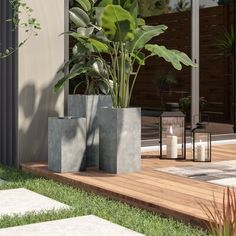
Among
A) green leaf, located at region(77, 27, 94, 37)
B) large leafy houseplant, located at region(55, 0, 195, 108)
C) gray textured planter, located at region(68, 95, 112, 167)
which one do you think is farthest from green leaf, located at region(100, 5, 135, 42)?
gray textured planter, located at region(68, 95, 112, 167)

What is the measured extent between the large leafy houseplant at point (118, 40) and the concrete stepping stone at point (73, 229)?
65.1 inches

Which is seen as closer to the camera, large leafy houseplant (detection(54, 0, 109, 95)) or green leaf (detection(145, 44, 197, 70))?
green leaf (detection(145, 44, 197, 70))

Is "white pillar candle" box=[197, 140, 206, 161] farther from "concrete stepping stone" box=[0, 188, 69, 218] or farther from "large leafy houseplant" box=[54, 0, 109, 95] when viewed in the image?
"concrete stepping stone" box=[0, 188, 69, 218]

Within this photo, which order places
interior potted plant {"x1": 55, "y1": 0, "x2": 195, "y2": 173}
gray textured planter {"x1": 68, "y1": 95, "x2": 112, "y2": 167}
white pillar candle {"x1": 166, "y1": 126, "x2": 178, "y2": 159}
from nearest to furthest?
1. interior potted plant {"x1": 55, "y1": 0, "x2": 195, "y2": 173}
2. gray textured planter {"x1": 68, "y1": 95, "x2": 112, "y2": 167}
3. white pillar candle {"x1": 166, "y1": 126, "x2": 178, "y2": 159}

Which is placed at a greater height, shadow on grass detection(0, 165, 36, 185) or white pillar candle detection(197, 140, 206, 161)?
white pillar candle detection(197, 140, 206, 161)

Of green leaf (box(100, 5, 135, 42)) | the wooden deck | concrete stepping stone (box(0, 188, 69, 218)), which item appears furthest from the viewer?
green leaf (box(100, 5, 135, 42))

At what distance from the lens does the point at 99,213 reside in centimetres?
333

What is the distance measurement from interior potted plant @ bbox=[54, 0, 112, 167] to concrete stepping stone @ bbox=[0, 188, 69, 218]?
0.98 m

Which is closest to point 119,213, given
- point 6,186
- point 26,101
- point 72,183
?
point 72,183

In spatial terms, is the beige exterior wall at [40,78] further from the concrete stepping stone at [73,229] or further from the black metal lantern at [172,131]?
the concrete stepping stone at [73,229]

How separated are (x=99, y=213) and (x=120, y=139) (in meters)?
1.16

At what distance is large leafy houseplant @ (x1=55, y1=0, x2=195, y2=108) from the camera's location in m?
4.21

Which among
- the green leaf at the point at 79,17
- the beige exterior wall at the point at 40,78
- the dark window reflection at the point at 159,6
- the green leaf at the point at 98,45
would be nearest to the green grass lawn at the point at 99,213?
the beige exterior wall at the point at 40,78

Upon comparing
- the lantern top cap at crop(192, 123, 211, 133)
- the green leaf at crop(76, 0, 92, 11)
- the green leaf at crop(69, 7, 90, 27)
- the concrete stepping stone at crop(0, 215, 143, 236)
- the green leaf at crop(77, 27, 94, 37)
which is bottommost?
the concrete stepping stone at crop(0, 215, 143, 236)
